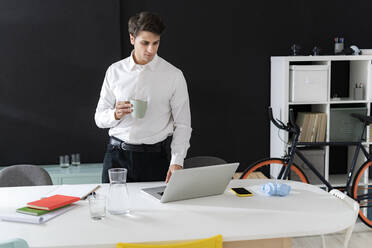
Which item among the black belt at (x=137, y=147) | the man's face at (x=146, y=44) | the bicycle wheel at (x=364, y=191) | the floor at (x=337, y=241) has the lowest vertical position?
the floor at (x=337, y=241)

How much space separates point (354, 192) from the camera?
440 cm

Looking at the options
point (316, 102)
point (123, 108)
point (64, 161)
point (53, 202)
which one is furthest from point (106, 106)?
point (316, 102)

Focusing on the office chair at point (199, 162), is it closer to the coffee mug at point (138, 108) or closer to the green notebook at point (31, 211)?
the coffee mug at point (138, 108)

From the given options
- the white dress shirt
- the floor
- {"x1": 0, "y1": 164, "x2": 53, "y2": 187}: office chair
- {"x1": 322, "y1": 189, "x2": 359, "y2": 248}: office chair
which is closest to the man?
the white dress shirt

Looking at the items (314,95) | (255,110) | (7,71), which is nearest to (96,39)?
(7,71)

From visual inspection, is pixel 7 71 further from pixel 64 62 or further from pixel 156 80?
pixel 156 80

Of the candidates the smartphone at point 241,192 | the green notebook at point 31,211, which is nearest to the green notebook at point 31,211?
the green notebook at point 31,211

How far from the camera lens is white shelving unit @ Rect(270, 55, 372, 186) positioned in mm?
4551

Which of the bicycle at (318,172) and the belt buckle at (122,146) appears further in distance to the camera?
the bicycle at (318,172)

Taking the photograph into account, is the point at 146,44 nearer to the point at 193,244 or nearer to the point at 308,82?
the point at 193,244

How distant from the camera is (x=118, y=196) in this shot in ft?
7.11

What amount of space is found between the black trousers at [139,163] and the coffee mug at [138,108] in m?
0.37

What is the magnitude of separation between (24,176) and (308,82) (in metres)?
2.67

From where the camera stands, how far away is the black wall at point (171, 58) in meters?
4.51
